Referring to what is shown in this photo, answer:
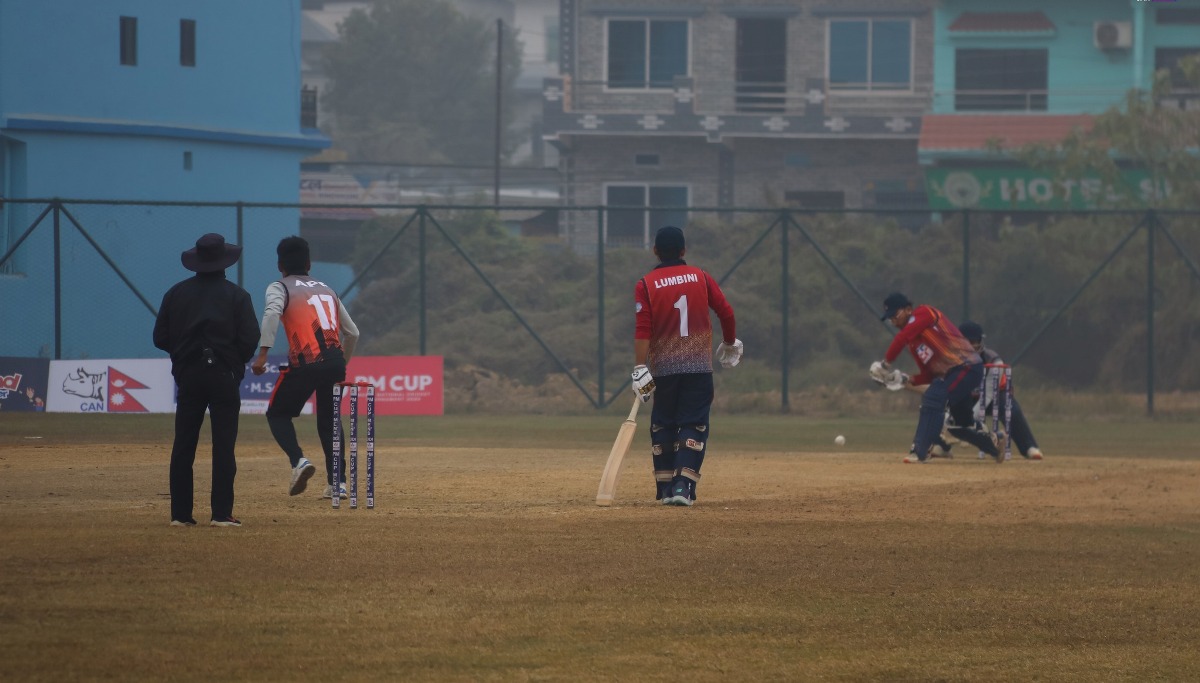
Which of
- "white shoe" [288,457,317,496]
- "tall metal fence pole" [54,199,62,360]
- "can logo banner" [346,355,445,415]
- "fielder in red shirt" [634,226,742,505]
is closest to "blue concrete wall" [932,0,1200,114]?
"can logo banner" [346,355,445,415]

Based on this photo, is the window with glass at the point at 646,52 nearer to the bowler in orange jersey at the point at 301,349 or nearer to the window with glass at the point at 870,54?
the window with glass at the point at 870,54

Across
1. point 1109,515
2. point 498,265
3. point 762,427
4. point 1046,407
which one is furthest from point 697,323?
point 498,265

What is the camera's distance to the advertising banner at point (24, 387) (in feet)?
77.2

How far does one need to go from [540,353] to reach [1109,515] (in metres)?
20.9

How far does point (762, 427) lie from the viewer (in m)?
25.6

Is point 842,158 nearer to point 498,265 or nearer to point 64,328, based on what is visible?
point 498,265

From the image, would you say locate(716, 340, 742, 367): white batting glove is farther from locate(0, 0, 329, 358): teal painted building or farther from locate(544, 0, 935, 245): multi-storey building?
locate(544, 0, 935, 245): multi-storey building

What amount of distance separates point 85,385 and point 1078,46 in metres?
35.7

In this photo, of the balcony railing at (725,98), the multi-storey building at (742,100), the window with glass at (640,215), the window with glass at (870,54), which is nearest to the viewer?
the window with glass at (640,215)

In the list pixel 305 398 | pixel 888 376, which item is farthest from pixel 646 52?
pixel 305 398

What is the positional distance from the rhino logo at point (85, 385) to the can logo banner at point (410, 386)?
12.3ft

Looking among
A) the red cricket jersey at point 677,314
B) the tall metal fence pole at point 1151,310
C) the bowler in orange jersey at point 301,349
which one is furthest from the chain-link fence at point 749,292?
the red cricket jersey at point 677,314

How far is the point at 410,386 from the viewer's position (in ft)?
84.1

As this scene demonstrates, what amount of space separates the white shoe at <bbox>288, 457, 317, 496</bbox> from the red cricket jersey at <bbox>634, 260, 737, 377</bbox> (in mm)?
2558
